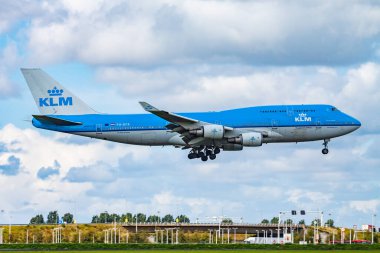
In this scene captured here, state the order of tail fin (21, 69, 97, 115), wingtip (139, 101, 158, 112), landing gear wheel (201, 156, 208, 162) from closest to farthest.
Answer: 1. wingtip (139, 101, 158, 112)
2. landing gear wheel (201, 156, 208, 162)
3. tail fin (21, 69, 97, 115)

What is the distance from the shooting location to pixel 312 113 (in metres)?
118

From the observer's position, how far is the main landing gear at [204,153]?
121125 mm

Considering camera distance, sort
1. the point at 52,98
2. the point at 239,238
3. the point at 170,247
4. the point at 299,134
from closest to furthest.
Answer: the point at 170,247, the point at 299,134, the point at 52,98, the point at 239,238

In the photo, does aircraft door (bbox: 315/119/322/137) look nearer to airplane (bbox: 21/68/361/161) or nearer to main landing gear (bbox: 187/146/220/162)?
airplane (bbox: 21/68/361/161)

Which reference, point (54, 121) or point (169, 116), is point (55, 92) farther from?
point (169, 116)

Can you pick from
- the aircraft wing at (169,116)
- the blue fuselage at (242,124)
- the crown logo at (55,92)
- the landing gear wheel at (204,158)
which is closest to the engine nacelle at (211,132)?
the aircraft wing at (169,116)

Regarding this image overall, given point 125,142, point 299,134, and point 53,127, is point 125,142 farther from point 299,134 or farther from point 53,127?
point 299,134

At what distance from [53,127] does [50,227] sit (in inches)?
1623

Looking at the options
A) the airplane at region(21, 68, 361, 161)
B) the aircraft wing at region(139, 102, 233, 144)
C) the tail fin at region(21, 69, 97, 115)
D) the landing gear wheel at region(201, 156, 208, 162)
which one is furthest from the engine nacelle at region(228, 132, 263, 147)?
the tail fin at region(21, 69, 97, 115)

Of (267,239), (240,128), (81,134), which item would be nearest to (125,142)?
(81,134)

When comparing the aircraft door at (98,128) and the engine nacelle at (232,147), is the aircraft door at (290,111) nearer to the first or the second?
the engine nacelle at (232,147)

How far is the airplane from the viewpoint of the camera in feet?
383

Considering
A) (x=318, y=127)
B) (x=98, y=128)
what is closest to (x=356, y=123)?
(x=318, y=127)

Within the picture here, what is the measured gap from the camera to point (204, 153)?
12169 cm
